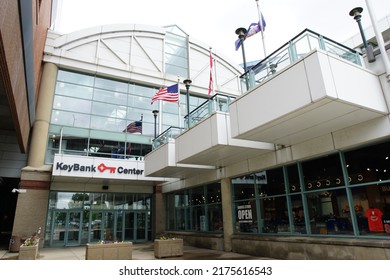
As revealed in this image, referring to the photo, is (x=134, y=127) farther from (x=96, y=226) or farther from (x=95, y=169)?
(x=96, y=226)

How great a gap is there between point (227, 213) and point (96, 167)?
31.5 feet

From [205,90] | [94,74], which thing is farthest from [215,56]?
[94,74]

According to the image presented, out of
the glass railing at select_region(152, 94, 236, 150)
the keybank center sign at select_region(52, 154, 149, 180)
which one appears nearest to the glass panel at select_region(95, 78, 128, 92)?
the keybank center sign at select_region(52, 154, 149, 180)

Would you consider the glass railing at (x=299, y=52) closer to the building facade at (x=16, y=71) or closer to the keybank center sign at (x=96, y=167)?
the building facade at (x=16, y=71)

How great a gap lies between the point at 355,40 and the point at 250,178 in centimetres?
1530

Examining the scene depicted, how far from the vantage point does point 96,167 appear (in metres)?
19.6

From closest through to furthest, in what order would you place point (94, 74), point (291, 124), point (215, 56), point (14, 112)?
point (291, 124), point (14, 112), point (94, 74), point (215, 56)

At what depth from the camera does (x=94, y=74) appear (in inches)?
952

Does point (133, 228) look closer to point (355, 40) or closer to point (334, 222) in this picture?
point (334, 222)

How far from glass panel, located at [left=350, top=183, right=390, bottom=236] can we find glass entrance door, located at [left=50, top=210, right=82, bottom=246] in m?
18.4

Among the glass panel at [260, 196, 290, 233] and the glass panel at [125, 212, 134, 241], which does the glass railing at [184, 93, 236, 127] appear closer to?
the glass panel at [260, 196, 290, 233]

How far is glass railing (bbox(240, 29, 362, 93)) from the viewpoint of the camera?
8.82 metres

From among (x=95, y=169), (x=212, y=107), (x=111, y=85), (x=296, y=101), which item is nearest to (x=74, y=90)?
(x=111, y=85)

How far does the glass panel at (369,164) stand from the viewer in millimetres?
9094
